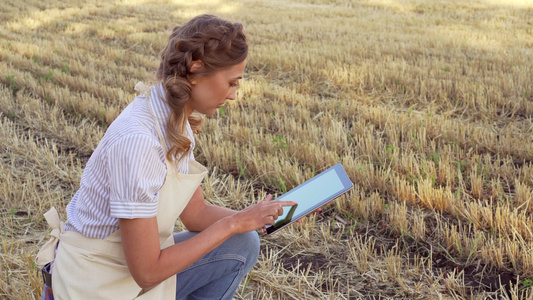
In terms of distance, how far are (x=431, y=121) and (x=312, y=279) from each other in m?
3.01

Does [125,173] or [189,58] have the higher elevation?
[189,58]

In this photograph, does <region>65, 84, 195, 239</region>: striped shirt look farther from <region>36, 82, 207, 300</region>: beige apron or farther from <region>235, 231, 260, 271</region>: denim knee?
<region>235, 231, 260, 271</region>: denim knee

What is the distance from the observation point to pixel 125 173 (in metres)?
1.89

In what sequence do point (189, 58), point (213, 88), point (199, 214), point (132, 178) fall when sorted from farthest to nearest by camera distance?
1. point (199, 214)
2. point (213, 88)
3. point (189, 58)
4. point (132, 178)

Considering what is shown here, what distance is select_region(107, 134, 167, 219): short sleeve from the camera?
74.0 inches

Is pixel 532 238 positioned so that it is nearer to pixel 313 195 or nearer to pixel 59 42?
pixel 313 195

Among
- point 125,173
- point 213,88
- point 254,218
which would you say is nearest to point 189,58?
point 213,88

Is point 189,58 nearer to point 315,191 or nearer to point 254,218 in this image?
point 254,218

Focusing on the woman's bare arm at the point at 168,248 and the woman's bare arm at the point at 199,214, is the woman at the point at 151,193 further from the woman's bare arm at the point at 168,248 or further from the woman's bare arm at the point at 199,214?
the woman's bare arm at the point at 199,214

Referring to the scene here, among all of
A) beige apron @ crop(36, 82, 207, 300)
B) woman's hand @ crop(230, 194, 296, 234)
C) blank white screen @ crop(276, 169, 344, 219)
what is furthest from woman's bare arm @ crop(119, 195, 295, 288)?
blank white screen @ crop(276, 169, 344, 219)

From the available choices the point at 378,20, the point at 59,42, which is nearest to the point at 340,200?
the point at 59,42

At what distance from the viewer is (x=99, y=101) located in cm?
675

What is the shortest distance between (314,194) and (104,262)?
100 cm

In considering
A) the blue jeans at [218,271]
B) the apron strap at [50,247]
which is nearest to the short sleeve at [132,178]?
the apron strap at [50,247]
